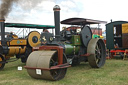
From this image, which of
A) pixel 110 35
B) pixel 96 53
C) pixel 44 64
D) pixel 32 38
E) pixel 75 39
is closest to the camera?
pixel 44 64

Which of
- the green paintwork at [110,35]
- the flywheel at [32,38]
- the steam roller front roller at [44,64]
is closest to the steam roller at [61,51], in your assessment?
the steam roller front roller at [44,64]

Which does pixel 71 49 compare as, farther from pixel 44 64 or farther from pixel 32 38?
pixel 32 38

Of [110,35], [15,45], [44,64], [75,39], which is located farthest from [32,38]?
[110,35]

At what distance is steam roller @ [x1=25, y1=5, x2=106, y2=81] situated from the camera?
432 centimetres

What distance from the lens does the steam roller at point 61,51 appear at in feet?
14.2

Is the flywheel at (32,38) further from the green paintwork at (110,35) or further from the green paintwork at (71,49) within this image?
the green paintwork at (110,35)

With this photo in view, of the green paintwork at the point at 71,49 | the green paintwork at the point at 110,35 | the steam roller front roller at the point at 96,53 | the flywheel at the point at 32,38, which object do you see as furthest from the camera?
the green paintwork at the point at 110,35

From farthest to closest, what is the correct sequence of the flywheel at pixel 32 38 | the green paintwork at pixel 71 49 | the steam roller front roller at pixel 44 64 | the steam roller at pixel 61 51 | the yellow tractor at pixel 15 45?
the flywheel at pixel 32 38 < the yellow tractor at pixel 15 45 < the green paintwork at pixel 71 49 < the steam roller at pixel 61 51 < the steam roller front roller at pixel 44 64

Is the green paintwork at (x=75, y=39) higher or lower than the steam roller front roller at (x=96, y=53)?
higher

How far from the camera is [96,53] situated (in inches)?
265

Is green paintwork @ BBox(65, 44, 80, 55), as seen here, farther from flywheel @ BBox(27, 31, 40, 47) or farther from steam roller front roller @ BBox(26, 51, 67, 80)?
flywheel @ BBox(27, 31, 40, 47)

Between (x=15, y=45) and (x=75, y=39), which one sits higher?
(x=75, y=39)

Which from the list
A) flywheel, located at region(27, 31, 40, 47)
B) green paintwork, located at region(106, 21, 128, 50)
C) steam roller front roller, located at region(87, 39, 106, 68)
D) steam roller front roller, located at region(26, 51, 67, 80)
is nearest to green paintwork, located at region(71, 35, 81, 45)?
steam roller front roller, located at region(87, 39, 106, 68)

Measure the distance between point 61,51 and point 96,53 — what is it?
2503 mm
